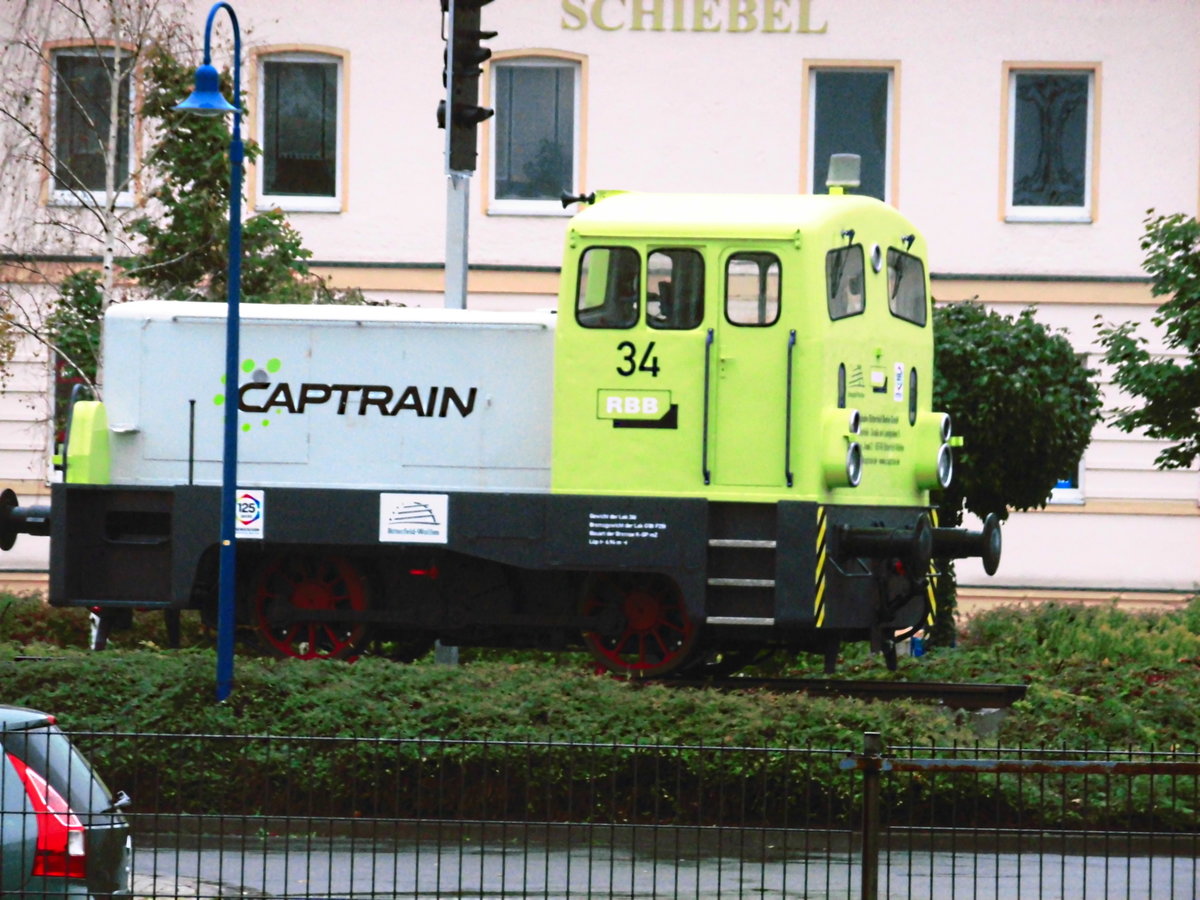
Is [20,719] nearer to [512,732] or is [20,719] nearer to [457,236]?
[512,732]

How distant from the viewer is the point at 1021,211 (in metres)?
26.1

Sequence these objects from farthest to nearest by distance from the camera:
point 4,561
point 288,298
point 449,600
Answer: point 4,561
point 288,298
point 449,600

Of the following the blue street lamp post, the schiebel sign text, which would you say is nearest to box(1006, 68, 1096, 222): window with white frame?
the schiebel sign text

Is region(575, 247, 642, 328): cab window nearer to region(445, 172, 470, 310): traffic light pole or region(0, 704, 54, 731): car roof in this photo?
region(445, 172, 470, 310): traffic light pole

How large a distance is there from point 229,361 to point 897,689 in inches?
210

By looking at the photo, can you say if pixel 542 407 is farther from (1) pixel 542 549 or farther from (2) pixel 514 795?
(2) pixel 514 795

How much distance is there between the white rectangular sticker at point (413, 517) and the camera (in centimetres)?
1417

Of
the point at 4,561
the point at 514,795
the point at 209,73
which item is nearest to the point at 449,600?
the point at 514,795

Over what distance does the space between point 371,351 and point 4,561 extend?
41.9 feet

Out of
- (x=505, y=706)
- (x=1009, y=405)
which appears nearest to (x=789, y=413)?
(x=505, y=706)

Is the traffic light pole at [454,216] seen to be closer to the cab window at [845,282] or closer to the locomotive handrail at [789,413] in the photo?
the locomotive handrail at [789,413]

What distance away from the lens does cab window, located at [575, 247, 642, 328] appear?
13.9 m

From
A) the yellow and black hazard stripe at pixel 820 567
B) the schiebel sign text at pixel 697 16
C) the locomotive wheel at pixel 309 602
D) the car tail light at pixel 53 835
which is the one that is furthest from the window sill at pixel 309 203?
the car tail light at pixel 53 835

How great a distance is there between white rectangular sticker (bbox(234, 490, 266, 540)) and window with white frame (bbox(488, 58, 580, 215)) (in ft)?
41.2
